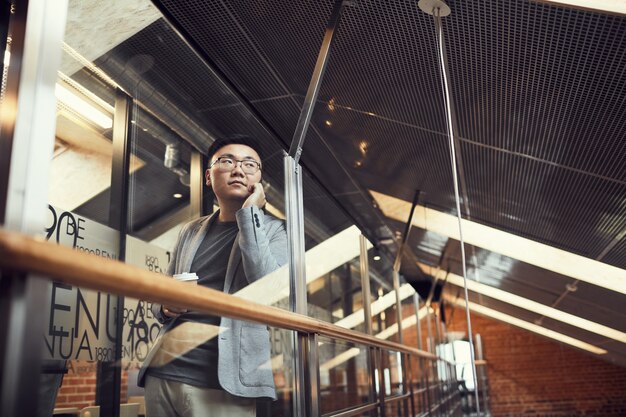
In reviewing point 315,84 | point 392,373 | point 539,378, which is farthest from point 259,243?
point 539,378

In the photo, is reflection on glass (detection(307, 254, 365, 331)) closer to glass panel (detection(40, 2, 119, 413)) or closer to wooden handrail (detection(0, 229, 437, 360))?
glass panel (detection(40, 2, 119, 413))

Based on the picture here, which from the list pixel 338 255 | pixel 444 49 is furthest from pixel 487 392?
pixel 444 49

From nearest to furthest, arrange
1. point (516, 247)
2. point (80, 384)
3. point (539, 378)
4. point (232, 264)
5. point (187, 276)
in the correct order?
point (80, 384) → point (187, 276) → point (232, 264) → point (516, 247) → point (539, 378)

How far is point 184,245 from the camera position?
1444 mm

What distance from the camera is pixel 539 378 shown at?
1042 centimetres

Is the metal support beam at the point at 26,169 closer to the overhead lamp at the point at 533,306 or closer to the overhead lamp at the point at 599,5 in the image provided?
the overhead lamp at the point at 599,5

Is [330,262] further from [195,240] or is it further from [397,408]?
[397,408]

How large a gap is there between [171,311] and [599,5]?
127cm

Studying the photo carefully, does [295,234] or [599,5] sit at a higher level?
[599,5]

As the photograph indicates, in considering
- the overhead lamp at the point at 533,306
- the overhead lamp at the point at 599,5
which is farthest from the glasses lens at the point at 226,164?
the overhead lamp at the point at 533,306

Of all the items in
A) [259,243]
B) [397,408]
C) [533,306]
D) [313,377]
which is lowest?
[397,408]

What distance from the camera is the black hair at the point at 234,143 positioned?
1.64m

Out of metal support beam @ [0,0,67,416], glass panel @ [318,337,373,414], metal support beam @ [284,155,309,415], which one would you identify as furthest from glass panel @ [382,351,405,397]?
metal support beam @ [0,0,67,416]

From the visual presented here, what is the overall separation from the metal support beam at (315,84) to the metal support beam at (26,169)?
45.8 inches
